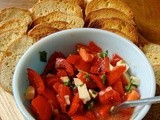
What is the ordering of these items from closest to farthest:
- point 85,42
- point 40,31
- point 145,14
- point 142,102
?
point 142,102, point 85,42, point 40,31, point 145,14

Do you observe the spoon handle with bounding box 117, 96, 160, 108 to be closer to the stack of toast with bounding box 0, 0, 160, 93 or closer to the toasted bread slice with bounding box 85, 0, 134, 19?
the stack of toast with bounding box 0, 0, 160, 93

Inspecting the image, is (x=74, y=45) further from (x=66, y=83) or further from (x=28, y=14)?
(x=28, y=14)

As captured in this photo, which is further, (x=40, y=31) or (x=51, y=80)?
(x=40, y=31)

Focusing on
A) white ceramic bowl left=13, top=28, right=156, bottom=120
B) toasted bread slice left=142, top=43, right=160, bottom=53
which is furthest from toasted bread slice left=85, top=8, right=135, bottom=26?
white ceramic bowl left=13, top=28, right=156, bottom=120

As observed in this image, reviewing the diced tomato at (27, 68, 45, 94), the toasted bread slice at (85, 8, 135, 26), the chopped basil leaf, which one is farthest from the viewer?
the toasted bread slice at (85, 8, 135, 26)

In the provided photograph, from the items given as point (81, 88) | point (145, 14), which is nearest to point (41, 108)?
point (81, 88)

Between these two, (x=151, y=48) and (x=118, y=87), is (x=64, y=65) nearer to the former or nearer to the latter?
(x=118, y=87)

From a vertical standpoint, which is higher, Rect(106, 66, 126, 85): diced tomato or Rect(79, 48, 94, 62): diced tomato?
Rect(79, 48, 94, 62): diced tomato

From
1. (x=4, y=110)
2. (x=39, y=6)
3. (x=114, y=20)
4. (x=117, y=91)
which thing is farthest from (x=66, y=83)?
(x=39, y=6)
